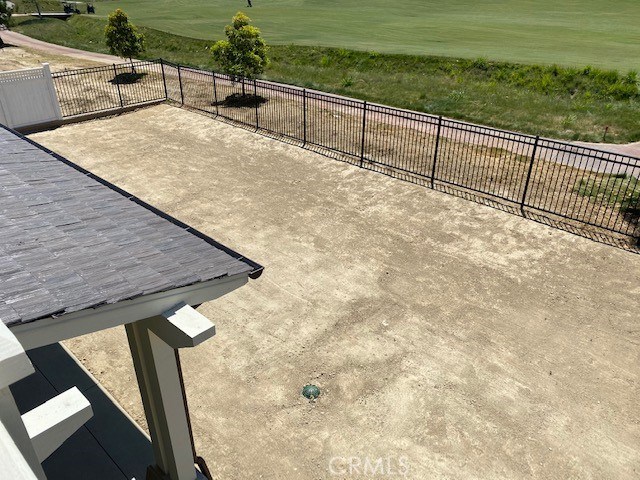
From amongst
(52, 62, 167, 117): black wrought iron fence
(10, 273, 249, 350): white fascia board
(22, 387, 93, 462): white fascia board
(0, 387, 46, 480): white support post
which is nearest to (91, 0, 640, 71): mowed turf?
(52, 62, 167, 117): black wrought iron fence

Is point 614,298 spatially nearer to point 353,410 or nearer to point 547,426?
point 547,426

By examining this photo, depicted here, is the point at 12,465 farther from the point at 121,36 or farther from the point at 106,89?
the point at 121,36

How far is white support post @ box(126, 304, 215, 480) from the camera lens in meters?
3.70

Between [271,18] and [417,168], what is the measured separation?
4135 cm

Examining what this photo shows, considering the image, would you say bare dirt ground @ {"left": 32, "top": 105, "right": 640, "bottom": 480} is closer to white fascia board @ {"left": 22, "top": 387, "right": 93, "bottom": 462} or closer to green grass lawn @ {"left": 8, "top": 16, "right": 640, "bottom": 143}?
white fascia board @ {"left": 22, "top": 387, "right": 93, "bottom": 462}

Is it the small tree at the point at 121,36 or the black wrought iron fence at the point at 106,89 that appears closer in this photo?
the black wrought iron fence at the point at 106,89

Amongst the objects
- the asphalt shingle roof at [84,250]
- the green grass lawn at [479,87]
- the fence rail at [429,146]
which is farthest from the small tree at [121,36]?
the asphalt shingle roof at [84,250]

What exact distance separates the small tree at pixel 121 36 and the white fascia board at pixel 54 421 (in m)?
27.2

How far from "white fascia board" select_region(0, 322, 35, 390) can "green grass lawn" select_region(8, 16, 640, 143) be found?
19513 mm

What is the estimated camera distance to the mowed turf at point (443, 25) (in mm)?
32375

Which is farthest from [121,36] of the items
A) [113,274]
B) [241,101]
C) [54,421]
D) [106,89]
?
[54,421]

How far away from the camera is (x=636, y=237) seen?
36.3ft

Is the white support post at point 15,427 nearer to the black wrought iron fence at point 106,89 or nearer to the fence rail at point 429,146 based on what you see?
the fence rail at point 429,146

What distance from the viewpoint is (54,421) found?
279 cm
